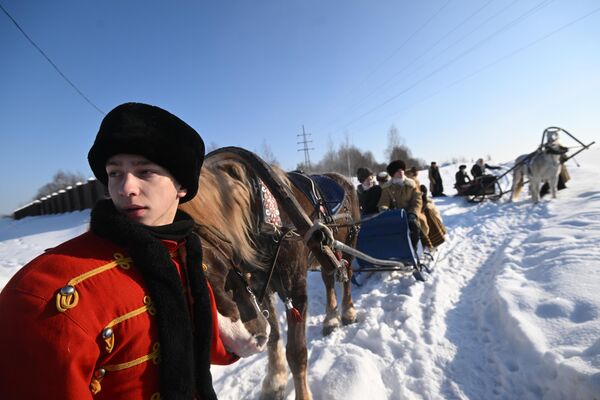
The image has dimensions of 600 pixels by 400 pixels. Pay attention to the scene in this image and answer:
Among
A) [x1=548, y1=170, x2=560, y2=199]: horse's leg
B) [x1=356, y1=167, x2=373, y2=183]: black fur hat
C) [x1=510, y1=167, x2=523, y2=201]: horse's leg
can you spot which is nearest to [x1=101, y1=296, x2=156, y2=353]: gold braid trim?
[x1=356, y1=167, x2=373, y2=183]: black fur hat

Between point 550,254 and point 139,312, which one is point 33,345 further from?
point 550,254

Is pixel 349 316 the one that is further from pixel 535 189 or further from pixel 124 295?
pixel 535 189

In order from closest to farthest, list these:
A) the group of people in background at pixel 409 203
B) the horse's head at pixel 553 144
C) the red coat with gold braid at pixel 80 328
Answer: the red coat with gold braid at pixel 80 328 < the group of people in background at pixel 409 203 < the horse's head at pixel 553 144

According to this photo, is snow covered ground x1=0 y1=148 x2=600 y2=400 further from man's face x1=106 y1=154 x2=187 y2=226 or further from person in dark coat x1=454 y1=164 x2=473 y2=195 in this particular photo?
person in dark coat x1=454 y1=164 x2=473 y2=195

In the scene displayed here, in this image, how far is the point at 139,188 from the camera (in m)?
0.92

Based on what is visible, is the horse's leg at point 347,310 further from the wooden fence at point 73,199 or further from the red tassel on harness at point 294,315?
the wooden fence at point 73,199

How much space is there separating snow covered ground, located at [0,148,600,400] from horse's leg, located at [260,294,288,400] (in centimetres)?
13

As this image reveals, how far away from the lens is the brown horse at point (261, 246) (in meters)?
1.57

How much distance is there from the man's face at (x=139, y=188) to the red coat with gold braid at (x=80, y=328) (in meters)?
0.12

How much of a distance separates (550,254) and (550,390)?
9.41ft

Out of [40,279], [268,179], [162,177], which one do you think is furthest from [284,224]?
[40,279]

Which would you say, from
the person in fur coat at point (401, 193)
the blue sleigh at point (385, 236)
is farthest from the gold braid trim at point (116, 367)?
the person in fur coat at point (401, 193)

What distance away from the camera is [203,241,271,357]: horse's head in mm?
1241

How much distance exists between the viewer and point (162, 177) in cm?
99
